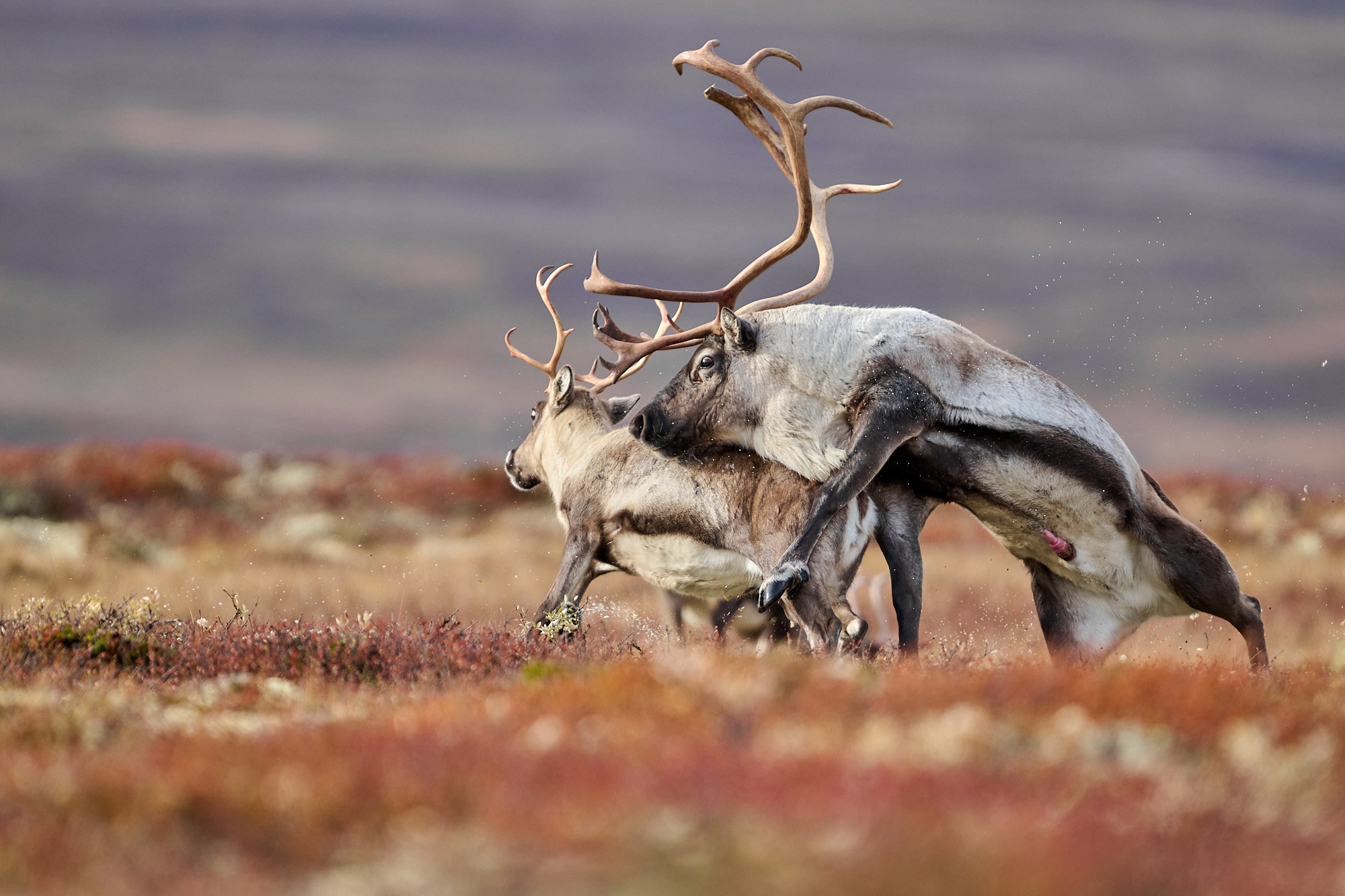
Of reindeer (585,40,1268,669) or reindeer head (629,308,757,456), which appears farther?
reindeer head (629,308,757,456)

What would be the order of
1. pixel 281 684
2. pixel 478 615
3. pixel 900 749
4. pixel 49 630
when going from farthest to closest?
pixel 478 615 < pixel 49 630 < pixel 281 684 < pixel 900 749

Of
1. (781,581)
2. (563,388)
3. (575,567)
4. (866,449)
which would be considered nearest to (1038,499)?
(866,449)

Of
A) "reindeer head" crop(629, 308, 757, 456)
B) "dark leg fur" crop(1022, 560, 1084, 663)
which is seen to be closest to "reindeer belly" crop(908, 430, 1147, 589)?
"dark leg fur" crop(1022, 560, 1084, 663)

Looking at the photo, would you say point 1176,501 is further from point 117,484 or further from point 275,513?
point 117,484

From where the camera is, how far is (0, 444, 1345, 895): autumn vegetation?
9.88 feet

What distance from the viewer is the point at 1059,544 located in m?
8.66

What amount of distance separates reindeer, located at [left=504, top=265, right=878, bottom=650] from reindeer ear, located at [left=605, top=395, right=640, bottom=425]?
2.27 ft

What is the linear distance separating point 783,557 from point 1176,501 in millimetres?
17771

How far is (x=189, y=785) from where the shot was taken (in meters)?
3.64

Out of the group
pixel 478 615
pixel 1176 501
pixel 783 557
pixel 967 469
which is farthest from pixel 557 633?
pixel 1176 501

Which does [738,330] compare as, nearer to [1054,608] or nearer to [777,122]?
[777,122]

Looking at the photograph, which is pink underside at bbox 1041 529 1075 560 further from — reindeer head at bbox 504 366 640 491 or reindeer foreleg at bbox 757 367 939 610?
reindeer head at bbox 504 366 640 491

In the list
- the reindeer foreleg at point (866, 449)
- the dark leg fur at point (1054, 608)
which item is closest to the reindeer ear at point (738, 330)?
the reindeer foreleg at point (866, 449)

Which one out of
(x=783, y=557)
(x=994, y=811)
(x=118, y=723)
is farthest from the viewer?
(x=783, y=557)
